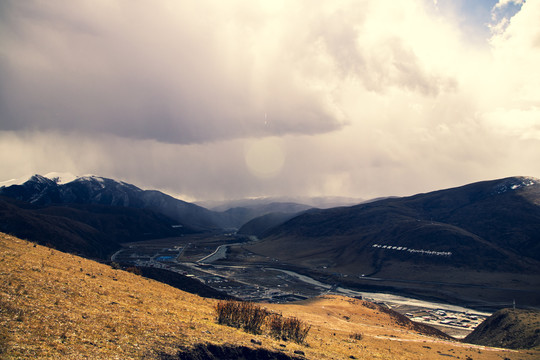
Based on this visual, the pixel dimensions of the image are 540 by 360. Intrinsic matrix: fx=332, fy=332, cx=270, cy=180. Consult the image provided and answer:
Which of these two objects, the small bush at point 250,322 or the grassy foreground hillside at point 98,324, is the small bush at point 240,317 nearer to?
the small bush at point 250,322

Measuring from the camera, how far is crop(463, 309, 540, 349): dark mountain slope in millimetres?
51969

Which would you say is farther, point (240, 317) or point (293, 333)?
point (293, 333)

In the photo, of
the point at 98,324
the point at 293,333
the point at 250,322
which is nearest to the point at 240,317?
the point at 250,322

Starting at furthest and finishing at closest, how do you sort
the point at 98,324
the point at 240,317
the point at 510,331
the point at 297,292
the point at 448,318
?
the point at 297,292, the point at 448,318, the point at 510,331, the point at 240,317, the point at 98,324

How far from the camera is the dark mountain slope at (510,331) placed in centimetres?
5197

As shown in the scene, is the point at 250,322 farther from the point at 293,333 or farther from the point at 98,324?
the point at 98,324

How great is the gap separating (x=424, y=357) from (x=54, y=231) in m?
203

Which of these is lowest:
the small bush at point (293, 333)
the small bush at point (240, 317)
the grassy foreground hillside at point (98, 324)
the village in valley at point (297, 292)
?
the village in valley at point (297, 292)

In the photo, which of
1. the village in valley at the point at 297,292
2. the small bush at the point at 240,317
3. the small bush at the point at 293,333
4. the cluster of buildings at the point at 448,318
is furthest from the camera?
the village in valley at the point at 297,292

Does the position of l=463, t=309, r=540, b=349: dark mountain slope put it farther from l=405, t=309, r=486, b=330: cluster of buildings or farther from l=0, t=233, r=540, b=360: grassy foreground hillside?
l=405, t=309, r=486, b=330: cluster of buildings

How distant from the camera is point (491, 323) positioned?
65438 mm

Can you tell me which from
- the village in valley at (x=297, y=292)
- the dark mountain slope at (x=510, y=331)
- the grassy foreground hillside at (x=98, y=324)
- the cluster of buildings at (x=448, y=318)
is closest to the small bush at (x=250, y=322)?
the grassy foreground hillside at (x=98, y=324)

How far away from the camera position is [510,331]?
57125mm

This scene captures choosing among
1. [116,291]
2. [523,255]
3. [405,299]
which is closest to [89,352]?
[116,291]
